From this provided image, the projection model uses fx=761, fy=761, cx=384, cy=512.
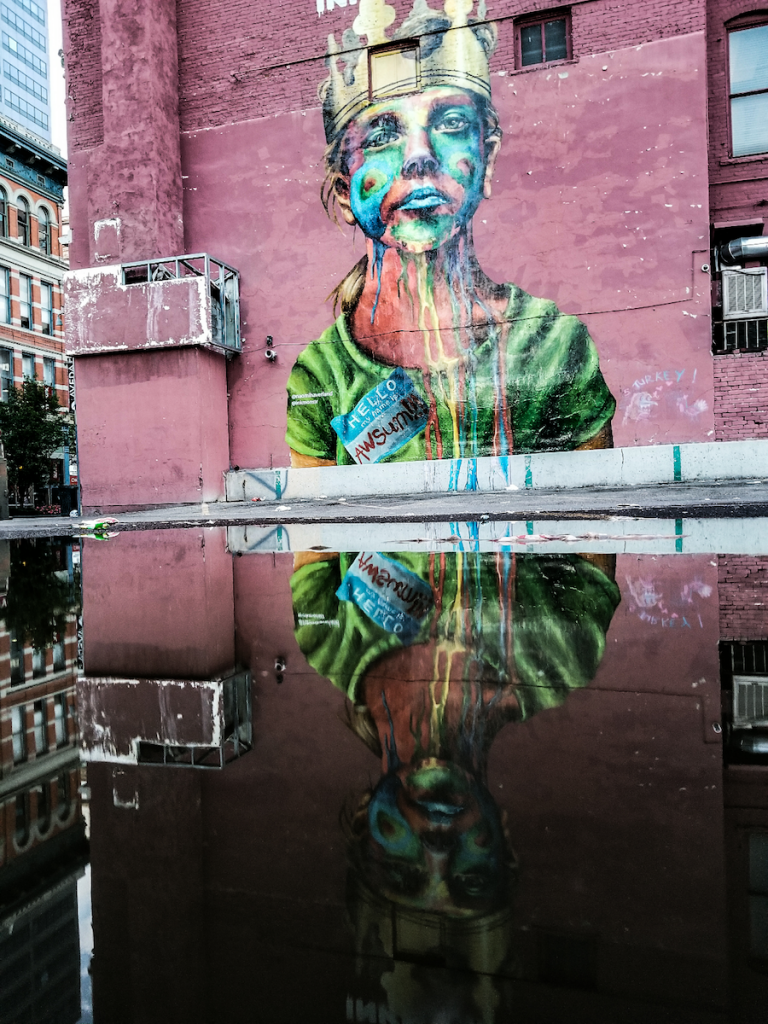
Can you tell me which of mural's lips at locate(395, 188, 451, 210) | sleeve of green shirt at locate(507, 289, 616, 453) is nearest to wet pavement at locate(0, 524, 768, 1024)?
sleeve of green shirt at locate(507, 289, 616, 453)

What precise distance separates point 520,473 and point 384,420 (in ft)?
10.1

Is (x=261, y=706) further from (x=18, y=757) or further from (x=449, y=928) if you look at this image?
(x=449, y=928)

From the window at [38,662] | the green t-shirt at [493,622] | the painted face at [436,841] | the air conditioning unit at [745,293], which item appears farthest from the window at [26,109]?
the painted face at [436,841]

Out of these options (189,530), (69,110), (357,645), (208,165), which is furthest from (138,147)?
(357,645)

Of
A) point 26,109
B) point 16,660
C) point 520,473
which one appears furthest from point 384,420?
point 26,109

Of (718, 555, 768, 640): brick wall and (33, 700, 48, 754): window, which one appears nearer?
(33, 700, 48, 754): window

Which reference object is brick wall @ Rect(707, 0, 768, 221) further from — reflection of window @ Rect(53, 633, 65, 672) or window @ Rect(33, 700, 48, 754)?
window @ Rect(33, 700, 48, 754)

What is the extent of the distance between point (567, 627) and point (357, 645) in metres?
0.82

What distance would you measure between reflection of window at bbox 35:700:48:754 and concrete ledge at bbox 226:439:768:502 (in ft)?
42.9

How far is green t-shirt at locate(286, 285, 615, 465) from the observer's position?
1508cm

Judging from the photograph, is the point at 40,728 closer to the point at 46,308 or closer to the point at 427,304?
the point at 427,304

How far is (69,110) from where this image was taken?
1775cm

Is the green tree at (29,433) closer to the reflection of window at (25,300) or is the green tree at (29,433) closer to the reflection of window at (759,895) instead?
the reflection of window at (25,300)

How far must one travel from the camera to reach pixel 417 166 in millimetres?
15773
